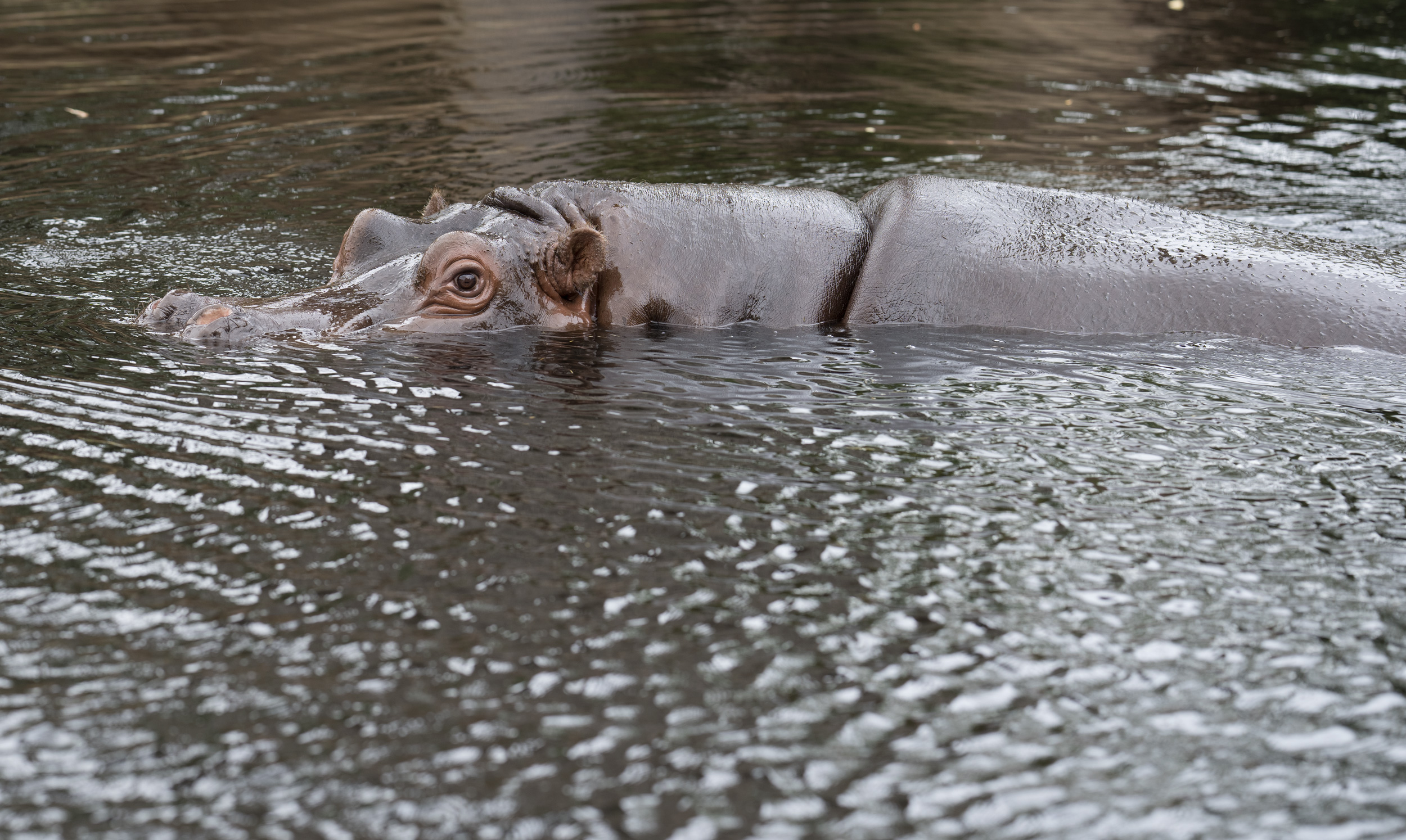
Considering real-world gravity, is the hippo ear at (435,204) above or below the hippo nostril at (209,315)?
above

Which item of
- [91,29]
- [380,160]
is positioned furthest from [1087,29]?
[91,29]

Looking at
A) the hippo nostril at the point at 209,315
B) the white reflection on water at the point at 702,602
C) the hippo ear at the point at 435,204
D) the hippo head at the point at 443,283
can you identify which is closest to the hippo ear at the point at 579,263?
the hippo head at the point at 443,283

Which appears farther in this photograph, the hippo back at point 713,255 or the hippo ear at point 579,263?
the hippo back at point 713,255

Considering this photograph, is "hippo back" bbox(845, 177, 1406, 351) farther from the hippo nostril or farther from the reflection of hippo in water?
the hippo nostril

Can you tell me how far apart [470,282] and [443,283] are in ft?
0.40

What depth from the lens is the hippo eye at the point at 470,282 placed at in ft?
20.5

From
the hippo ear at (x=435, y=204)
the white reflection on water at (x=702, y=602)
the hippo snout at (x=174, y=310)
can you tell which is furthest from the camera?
the hippo ear at (x=435, y=204)

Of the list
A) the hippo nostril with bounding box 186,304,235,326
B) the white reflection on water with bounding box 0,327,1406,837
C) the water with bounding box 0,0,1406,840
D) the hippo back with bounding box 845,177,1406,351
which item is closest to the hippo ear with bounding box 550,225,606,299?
the water with bounding box 0,0,1406,840

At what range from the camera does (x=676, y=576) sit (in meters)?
3.93

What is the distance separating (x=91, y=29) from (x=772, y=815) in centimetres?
1513

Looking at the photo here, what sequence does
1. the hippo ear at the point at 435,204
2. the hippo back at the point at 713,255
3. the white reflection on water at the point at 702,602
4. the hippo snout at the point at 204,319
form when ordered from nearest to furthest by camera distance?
1. the white reflection on water at the point at 702,602
2. the hippo snout at the point at 204,319
3. the hippo back at the point at 713,255
4. the hippo ear at the point at 435,204

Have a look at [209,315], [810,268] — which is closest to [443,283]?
[209,315]

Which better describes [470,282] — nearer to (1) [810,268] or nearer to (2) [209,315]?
(2) [209,315]

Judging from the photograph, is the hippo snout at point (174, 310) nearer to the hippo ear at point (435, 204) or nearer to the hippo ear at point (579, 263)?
the hippo ear at point (435, 204)
